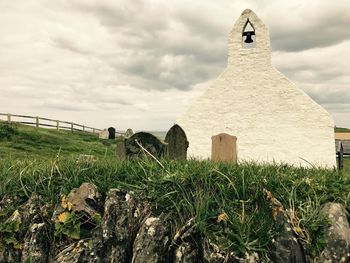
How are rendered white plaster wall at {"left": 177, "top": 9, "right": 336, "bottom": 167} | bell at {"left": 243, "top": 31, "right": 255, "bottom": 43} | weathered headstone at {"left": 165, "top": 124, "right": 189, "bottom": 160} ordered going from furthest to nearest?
bell at {"left": 243, "top": 31, "right": 255, "bottom": 43}, rendered white plaster wall at {"left": 177, "top": 9, "right": 336, "bottom": 167}, weathered headstone at {"left": 165, "top": 124, "right": 189, "bottom": 160}

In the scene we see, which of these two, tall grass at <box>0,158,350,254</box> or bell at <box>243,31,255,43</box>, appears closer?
tall grass at <box>0,158,350,254</box>

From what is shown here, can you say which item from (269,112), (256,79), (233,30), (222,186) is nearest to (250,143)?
(269,112)

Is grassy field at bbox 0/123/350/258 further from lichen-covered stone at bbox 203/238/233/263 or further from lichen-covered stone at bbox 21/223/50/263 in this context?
lichen-covered stone at bbox 21/223/50/263

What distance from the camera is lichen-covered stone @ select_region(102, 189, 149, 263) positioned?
419 cm

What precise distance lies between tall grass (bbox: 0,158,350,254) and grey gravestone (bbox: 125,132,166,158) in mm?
2416

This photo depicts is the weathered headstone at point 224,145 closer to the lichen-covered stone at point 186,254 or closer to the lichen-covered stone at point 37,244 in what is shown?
the lichen-covered stone at point 37,244

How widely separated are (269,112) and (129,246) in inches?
537

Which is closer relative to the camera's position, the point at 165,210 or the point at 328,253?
the point at 328,253

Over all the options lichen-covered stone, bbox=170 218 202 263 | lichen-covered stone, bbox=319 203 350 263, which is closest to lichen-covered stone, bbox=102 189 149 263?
lichen-covered stone, bbox=170 218 202 263

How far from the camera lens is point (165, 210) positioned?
4324mm

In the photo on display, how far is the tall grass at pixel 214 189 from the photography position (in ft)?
12.8

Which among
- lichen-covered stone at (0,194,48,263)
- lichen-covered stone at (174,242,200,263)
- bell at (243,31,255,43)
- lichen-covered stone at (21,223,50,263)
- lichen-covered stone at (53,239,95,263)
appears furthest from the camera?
bell at (243,31,255,43)

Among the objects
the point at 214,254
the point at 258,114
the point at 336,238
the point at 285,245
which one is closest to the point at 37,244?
the point at 214,254

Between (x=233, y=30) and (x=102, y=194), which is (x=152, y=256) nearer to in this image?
(x=102, y=194)
